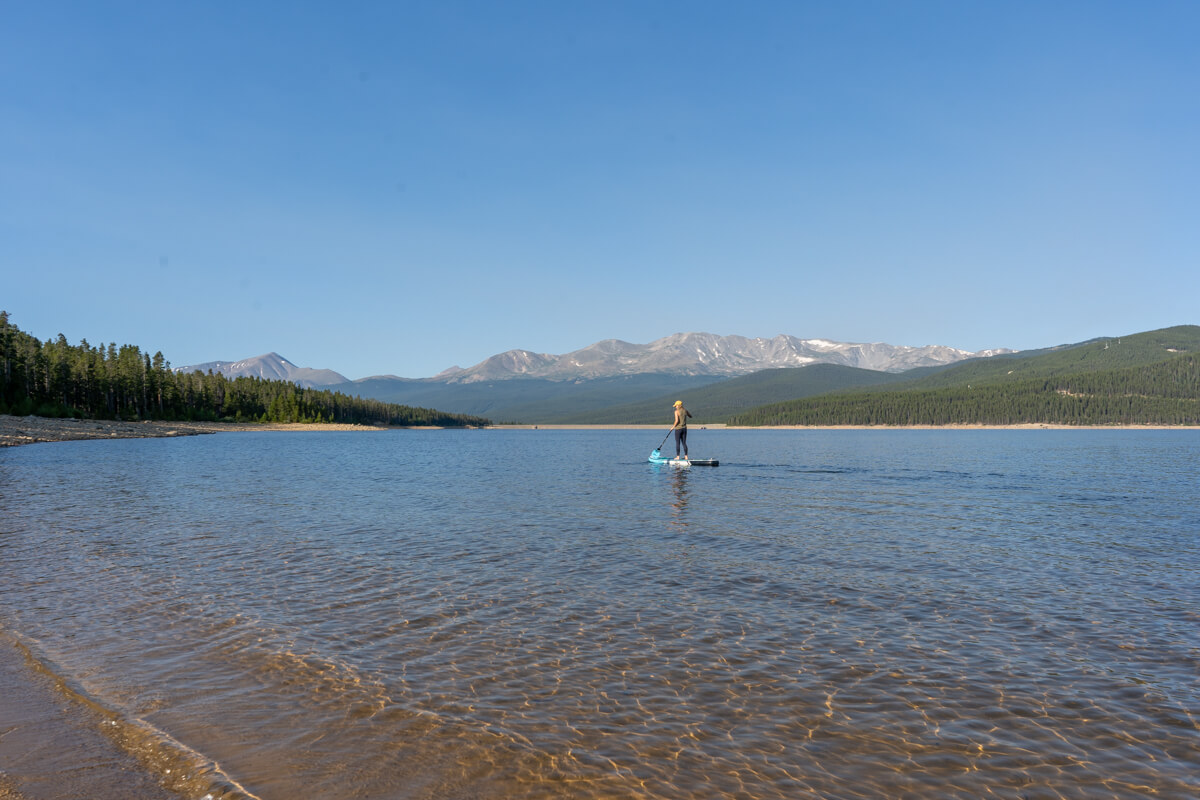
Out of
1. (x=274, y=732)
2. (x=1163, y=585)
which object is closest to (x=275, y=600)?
(x=274, y=732)

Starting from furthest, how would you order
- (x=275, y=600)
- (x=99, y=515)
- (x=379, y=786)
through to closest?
(x=99, y=515) < (x=275, y=600) < (x=379, y=786)

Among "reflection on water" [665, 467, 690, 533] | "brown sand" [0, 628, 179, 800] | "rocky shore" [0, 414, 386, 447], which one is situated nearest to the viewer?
"brown sand" [0, 628, 179, 800]

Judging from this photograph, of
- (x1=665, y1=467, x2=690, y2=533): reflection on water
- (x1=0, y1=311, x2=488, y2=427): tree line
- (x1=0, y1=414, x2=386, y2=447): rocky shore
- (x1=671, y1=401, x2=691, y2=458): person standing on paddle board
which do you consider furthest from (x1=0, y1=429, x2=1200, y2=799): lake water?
(x1=0, y1=311, x2=488, y2=427): tree line

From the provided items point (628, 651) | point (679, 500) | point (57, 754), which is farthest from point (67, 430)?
point (628, 651)

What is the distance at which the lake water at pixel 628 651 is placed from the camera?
912 cm

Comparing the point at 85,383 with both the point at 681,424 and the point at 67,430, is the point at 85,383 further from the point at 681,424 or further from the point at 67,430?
the point at 681,424

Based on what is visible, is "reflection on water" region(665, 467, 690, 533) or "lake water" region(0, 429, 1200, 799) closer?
"lake water" region(0, 429, 1200, 799)

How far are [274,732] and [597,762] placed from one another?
4.80 meters

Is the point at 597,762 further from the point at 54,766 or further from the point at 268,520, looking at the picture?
the point at 268,520

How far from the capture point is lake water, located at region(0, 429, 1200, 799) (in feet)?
29.9

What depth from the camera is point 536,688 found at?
1172 centimetres

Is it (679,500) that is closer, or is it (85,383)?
(679,500)

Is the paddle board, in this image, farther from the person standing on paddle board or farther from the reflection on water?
the reflection on water

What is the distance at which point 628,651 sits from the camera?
1355 cm
